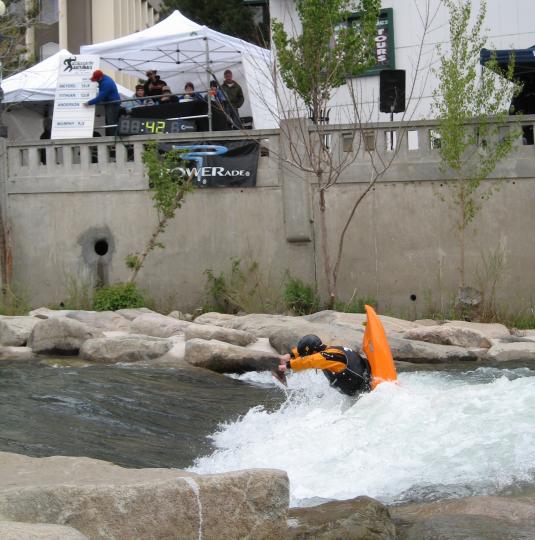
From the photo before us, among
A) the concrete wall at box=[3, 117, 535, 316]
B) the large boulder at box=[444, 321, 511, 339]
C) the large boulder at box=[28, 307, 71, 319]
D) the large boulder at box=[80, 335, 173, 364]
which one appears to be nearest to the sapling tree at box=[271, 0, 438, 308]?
the concrete wall at box=[3, 117, 535, 316]

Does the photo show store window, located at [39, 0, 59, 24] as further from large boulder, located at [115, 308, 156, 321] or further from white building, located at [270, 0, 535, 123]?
large boulder, located at [115, 308, 156, 321]

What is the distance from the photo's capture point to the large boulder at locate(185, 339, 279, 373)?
12.3 metres

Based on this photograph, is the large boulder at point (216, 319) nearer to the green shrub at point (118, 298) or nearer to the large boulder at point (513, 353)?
the green shrub at point (118, 298)

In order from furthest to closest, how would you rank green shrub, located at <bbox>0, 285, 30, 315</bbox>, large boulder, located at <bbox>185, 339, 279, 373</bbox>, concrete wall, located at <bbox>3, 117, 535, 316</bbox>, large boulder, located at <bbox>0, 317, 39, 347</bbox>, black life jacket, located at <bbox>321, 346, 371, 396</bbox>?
1. concrete wall, located at <bbox>3, 117, 535, 316</bbox>
2. green shrub, located at <bbox>0, 285, 30, 315</bbox>
3. large boulder, located at <bbox>0, 317, 39, 347</bbox>
4. large boulder, located at <bbox>185, 339, 279, 373</bbox>
5. black life jacket, located at <bbox>321, 346, 371, 396</bbox>

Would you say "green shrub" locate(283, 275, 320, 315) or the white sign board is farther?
the white sign board

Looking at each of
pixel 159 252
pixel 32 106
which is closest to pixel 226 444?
pixel 159 252

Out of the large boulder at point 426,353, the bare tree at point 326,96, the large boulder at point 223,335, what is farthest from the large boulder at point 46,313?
the large boulder at point 426,353

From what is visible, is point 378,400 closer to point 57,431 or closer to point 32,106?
point 57,431

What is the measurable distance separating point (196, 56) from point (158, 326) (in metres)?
7.79

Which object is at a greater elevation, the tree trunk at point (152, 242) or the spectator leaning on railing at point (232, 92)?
the spectator leaning on railing at point (232, 92)

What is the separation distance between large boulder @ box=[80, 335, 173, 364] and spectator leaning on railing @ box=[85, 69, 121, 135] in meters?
6.30

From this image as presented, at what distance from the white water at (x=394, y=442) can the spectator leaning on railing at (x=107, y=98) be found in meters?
9.10

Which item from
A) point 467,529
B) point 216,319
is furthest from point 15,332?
point 467,529

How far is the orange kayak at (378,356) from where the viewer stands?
32.2ft
